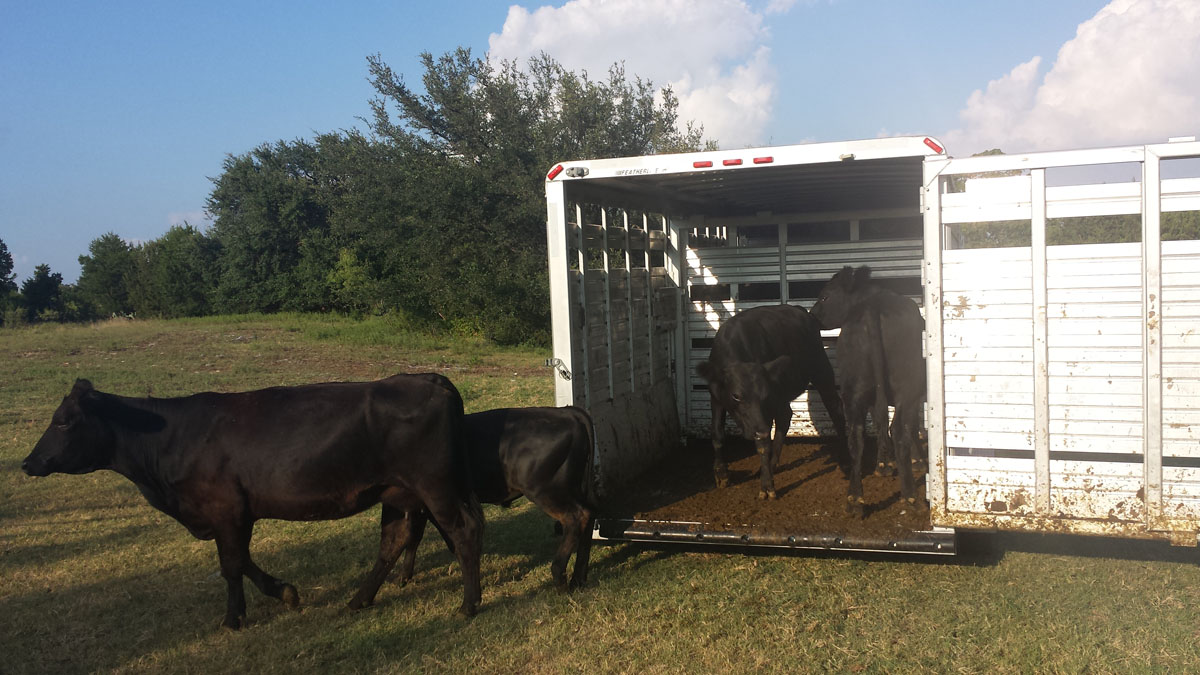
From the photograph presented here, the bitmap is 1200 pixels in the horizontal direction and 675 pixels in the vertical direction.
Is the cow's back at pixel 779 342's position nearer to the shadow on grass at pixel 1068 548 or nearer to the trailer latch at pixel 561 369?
the trailer latch at pixel 561 369

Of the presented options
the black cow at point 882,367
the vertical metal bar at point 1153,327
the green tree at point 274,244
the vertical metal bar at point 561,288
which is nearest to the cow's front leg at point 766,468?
the black cow at point 882,367

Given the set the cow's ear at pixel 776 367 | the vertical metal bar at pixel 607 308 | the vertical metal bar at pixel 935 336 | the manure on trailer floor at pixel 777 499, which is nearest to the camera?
the vertical metal bar at pixel 935 336

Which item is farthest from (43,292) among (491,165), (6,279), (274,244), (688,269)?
(688,269)

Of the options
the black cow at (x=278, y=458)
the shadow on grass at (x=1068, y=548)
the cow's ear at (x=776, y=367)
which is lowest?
the shadow on grass at (x=1068, y=548)

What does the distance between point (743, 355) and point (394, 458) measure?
12.1 ft

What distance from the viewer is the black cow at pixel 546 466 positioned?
617 centimetres

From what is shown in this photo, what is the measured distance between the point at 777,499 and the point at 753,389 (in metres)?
0.97

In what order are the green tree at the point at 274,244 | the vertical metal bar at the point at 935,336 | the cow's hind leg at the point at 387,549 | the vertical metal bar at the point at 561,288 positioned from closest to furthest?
the vertical metal bar at the point at 935,336, the cow's hind leg at the point at 387,549, the vertical metal bar at the point at 561,288, the green tree at the point at 274,244

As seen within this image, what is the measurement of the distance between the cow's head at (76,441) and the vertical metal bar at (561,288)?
316 cm

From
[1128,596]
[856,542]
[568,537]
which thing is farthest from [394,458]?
[1128,596]

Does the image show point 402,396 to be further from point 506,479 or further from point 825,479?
point 825,479

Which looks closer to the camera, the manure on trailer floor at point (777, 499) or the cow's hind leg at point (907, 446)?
the manure on trailer floor at point (777, 499)

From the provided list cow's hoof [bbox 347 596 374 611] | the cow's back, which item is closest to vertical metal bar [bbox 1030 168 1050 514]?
the cow's back

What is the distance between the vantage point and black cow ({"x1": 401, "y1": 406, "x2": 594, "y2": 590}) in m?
6.17
